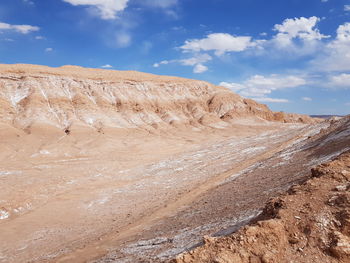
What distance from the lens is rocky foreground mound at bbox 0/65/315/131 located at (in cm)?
4462

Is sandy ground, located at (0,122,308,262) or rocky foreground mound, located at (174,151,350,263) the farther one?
sandy ground, located at (0,122,308,262)

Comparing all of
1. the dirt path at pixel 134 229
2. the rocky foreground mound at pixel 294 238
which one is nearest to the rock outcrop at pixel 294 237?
the rocky foreground mound at pixel 294 238

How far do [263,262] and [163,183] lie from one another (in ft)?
51.9

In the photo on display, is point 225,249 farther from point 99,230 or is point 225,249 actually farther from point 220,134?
point 220,134

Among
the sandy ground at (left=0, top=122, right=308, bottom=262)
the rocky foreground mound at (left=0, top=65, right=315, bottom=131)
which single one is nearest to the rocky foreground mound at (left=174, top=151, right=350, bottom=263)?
the sandy ground at (left=0, top=122, right=308, bottom=262)

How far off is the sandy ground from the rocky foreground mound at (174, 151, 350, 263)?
6.07 meters

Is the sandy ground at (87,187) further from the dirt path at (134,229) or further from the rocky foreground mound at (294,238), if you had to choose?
the rocky foreground mound at (294,238)

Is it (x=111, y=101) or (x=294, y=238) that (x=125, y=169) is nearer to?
(x=294, y=238)

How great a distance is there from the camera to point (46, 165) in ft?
92.3

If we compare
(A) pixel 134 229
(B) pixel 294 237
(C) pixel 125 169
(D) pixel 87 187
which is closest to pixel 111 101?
(C) pixel 125 169

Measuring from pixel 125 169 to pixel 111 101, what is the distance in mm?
29247

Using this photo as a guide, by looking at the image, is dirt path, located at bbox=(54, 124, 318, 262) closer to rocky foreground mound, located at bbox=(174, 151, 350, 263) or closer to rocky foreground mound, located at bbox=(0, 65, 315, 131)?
rocky foreground mound, located at bbox=(174, 151, 350, 263)

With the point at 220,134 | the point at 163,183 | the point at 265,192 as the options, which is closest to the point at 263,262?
the point at 265,192

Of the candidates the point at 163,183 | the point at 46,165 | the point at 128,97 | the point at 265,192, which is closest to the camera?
the point at 265,192
